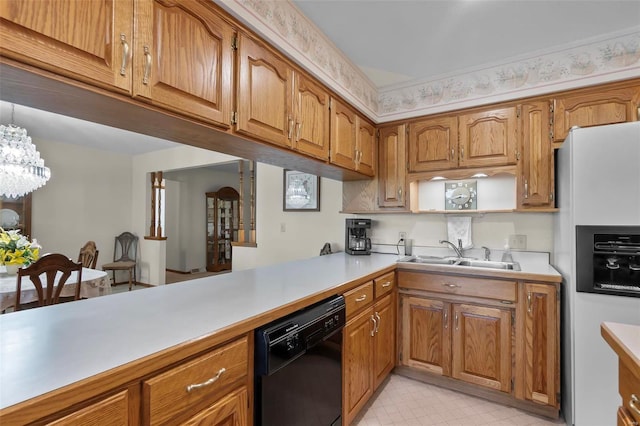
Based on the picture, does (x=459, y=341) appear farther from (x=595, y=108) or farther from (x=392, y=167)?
(x=595, y=108)

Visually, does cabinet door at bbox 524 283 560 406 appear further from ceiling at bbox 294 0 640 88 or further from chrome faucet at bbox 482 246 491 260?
ceiling at bbox 294 0 640 88

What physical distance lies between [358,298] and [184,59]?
4.83 feet

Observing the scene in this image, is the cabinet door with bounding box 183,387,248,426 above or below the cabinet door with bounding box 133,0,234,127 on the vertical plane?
below

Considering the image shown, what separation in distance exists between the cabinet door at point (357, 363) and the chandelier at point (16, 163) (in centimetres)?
365

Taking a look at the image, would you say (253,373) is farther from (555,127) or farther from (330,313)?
(555,127)

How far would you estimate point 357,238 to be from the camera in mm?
2904

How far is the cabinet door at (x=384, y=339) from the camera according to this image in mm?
2035

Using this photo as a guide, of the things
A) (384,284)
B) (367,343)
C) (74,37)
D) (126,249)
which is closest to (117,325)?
(74,37)

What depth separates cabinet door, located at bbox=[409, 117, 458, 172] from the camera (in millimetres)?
2559

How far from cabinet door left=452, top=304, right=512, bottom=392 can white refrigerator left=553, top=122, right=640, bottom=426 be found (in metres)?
0.33

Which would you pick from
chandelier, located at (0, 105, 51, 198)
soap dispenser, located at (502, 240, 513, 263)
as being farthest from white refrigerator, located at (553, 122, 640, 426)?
chandelier, located at (0, 105, 51, 198)

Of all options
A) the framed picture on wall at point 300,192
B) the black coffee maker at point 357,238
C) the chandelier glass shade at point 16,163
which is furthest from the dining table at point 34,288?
the black coffee maker at point 357,238

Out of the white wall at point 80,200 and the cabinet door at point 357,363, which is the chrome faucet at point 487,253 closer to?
the cabinet door at point 357,363

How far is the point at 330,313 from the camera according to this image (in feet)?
4.83
